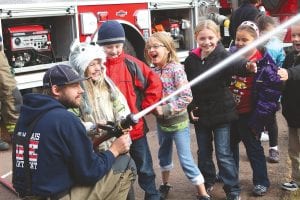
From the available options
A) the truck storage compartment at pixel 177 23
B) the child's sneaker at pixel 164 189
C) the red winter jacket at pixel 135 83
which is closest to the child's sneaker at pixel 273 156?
the child's sneaker at pixel 164 189

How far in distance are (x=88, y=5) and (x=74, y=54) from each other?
3.37 m

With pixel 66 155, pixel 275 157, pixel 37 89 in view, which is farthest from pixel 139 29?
pixel 66 155

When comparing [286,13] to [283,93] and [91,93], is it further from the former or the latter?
[91,93]

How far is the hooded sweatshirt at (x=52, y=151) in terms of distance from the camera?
2.53 metres

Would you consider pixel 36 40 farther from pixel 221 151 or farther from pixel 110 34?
pixel 221 151

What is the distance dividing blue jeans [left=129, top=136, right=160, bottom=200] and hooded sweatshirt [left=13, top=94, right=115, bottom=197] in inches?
42.8

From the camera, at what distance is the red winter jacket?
11.9ft

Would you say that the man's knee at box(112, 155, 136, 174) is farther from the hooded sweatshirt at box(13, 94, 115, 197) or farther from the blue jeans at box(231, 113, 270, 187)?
the blue jeans at box(231, 113, 270, 187)

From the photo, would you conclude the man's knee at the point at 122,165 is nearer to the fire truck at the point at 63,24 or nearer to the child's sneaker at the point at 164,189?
the child's sneaker at the point at 164,189

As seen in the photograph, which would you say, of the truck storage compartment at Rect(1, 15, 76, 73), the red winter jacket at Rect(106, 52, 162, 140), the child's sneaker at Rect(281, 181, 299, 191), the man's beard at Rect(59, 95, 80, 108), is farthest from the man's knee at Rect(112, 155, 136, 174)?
the truck storage compartment at Rect(1, 15, 76, 73)

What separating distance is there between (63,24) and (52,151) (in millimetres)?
4252

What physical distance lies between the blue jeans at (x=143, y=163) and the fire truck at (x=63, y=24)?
2628 millimetres

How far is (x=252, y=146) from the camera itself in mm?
4227

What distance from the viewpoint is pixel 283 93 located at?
4.21 m
